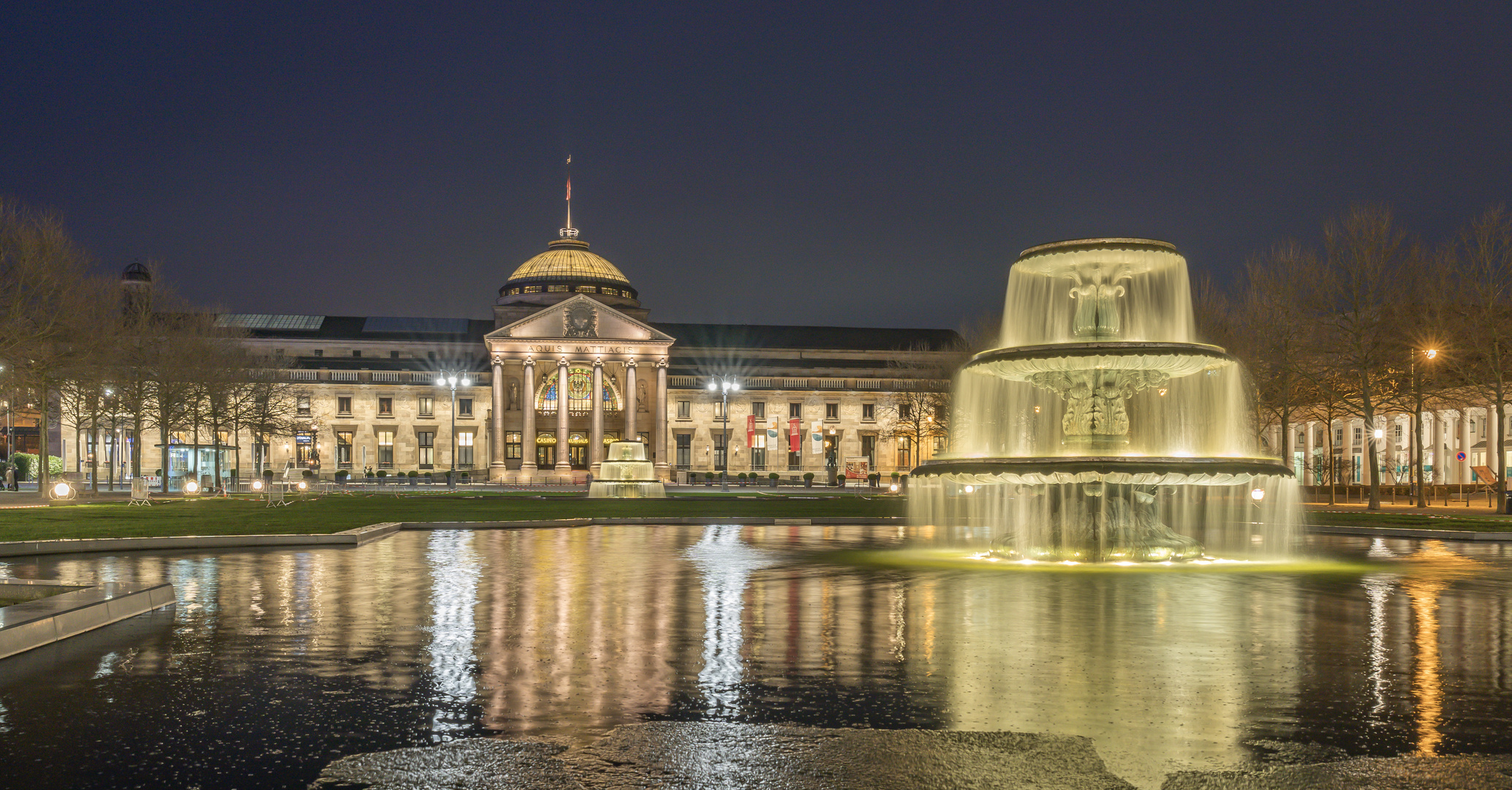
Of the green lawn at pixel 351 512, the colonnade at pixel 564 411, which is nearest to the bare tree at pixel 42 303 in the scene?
the green lawn at pixel 351 512

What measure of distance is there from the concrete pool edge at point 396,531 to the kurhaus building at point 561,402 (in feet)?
195

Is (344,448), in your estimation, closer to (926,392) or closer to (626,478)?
(926,392)

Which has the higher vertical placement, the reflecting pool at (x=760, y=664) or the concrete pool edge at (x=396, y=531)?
the reflecting pool at (x=760, y=664)

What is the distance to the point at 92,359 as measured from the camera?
141 ft

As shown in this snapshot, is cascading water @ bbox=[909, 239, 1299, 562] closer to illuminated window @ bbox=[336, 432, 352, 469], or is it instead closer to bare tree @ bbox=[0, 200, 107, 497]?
bare tree @ bbox=[0, 200, 107, 497]

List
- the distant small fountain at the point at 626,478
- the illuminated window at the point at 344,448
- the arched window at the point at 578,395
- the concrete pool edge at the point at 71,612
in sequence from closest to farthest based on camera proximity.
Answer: the concrete pool edge at the point at 71,612 → the distant small fountain at the point at 626,478 → the illuminated window at the point at 344,448 → the arched window at the point at 578,395

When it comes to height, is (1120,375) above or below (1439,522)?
above

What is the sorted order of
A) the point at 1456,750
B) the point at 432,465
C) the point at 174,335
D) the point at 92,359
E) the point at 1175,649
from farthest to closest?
1. the point at 432,465
2. the point at 174,335
3. the point at 92,359
4. the point at 1175,649
5. the point at 1456,750

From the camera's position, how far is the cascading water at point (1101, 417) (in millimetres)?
18016

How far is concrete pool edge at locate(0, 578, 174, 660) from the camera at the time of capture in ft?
31.7

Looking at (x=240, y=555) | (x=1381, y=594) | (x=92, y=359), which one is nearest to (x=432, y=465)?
(x=92, y=359)

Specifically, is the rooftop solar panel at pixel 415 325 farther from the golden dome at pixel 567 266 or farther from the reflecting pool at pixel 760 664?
the reflecting pool at pixel 760 664

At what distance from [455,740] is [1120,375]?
15350 mm

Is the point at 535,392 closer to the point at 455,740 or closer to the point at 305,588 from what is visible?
the point at 305,588
